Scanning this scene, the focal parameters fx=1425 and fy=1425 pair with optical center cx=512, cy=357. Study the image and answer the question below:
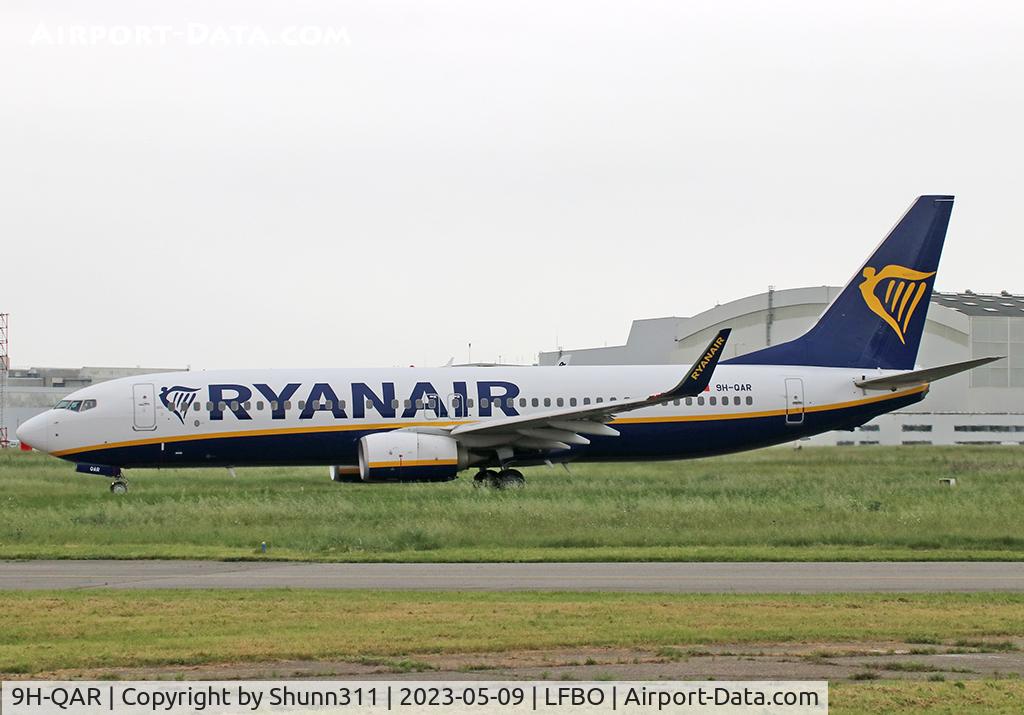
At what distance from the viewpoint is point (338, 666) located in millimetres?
11914

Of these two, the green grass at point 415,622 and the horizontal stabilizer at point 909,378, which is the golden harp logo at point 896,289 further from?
the green grass at point 415,622

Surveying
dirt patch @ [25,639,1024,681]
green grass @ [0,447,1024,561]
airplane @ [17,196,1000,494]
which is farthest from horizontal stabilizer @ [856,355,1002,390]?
dirt patch @ [25,639,1024,681]

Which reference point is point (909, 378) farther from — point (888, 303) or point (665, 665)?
point (665, 665)

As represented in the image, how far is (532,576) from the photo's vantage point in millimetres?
19000

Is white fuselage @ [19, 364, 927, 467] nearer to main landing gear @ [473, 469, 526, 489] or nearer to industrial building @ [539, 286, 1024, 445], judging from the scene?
main landing gear @ [473, 469, 526, 489]

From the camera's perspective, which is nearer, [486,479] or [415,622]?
[415,622]

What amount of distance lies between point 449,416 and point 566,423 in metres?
3.11

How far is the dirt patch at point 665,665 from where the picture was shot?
37.6 ft

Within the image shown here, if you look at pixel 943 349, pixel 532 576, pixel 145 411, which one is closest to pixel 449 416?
pixel 145 411

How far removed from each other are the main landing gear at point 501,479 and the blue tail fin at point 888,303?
25.6 feet

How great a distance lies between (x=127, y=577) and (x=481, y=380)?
60.2ft

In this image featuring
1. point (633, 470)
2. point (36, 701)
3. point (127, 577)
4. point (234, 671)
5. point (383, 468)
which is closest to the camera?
point (36, 701)

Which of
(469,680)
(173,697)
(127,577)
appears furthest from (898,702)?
(127,577)

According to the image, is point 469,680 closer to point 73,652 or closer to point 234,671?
point 234,671
